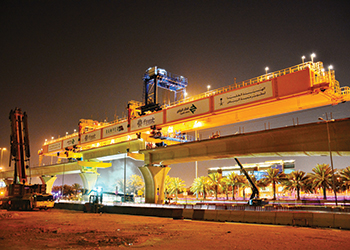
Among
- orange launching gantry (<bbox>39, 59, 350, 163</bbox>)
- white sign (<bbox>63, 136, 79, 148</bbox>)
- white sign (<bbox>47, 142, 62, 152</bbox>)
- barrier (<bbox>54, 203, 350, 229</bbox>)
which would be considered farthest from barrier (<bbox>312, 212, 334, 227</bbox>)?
white sign (<bbox>47, 142, 62, 152</bbox>)

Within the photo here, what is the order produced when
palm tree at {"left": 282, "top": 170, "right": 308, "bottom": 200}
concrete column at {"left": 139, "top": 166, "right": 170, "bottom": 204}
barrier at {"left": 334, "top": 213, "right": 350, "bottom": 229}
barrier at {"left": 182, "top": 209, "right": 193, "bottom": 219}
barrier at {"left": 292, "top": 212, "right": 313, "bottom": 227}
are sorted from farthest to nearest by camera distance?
palm tree at {"left": 282, "top": 170, "right": 308, "bottom": 200}
concrete column at {"left": 139, "top": 166, "right": 170, "bottom": 204}
barrier at {"left": 182, "top": 209, "right": 193, "bottom": 219}
barrier at {"left": 292, "top": 212, "right": 313, "bottom": 227}
barrier at {"left": 334, "top": 213, "right": 350, "bottom": 229}

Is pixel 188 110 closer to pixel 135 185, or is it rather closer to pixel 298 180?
pixel 298 180

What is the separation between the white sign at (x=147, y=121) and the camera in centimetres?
3984

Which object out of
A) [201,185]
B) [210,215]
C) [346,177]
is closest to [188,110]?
[210,215]

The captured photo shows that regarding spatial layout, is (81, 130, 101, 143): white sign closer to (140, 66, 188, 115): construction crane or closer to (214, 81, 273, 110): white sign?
(140, 66, 188, 115): construction crane

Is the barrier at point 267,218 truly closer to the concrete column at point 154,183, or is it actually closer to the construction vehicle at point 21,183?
the concrete column at point 154,183

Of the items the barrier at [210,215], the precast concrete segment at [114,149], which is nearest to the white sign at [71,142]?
the precast concrete segment at [114,149]

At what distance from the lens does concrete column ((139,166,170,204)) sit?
40.9 metres

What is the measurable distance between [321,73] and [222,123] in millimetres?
13728

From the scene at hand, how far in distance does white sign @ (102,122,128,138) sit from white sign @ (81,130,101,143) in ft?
6.44

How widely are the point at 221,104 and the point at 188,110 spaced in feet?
17.0

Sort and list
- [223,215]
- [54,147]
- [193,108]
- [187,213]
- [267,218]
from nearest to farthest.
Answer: [267,218], [223,215], [187,213], [193,108], [54,147]

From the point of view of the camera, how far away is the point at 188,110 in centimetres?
3538

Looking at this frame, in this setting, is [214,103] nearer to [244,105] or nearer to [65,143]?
[244,105]
